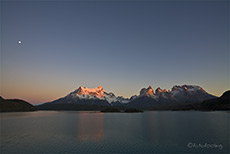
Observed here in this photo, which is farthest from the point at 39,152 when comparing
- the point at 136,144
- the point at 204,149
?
the point at 204,149

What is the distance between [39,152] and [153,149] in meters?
27.6

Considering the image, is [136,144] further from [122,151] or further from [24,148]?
[24,148]

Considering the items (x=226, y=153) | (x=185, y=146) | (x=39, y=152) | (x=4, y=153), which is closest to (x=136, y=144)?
(x=185, y=146)

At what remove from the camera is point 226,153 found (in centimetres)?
3672

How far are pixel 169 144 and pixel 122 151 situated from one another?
47.1ft

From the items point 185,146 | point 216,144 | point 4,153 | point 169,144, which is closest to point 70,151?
point 4,153

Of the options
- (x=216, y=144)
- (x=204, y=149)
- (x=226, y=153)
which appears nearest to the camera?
(x=226, y=153)

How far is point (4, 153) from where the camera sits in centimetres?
3731

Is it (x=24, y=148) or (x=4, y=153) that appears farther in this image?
(x=24, y=148)

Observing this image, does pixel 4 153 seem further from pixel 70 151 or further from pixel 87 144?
pixel 87 144

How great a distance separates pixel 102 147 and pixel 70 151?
8.28 meters

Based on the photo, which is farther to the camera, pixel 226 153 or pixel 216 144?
pixel 216 144

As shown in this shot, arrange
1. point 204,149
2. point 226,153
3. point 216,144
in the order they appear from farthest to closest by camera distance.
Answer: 1. point 216,144
2. point 204,149
3. point 226,153

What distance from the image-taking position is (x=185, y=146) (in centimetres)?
4241
